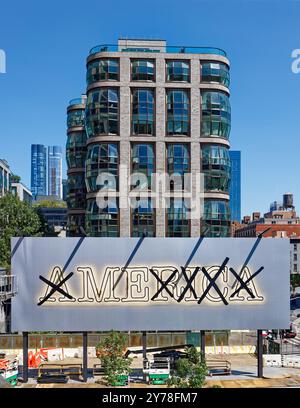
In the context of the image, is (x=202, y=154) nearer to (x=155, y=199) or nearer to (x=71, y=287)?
(x=155, y=199)

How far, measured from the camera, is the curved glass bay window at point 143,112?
54.2 meters

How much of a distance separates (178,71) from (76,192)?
866 inches

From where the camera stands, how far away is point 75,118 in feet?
233

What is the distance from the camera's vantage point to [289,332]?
54844mm

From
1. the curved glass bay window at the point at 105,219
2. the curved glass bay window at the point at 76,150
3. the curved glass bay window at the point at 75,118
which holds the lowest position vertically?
the curved glass bay window at the point at 105,219

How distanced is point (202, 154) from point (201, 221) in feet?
25.0

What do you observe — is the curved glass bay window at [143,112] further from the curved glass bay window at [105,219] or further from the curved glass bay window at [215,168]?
the curved glass bay window at [105,219]

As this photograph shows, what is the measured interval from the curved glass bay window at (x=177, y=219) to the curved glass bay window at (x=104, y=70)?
1556 cm

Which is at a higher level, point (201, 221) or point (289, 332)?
→ point (201, 221)

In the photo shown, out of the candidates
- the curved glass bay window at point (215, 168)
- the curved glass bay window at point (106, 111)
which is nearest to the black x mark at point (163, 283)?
the curved glass bay window at point (215, 168)

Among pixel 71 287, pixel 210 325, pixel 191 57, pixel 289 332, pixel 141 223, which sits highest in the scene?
pixel 191 57
